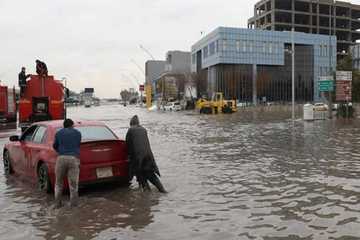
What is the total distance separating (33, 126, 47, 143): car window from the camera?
985 centimetres

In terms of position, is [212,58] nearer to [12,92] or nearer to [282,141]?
[12,92]

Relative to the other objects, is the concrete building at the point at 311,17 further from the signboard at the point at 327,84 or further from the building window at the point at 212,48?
the signboard at the point at 327,84

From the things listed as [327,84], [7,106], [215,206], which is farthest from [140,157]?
[327,84]

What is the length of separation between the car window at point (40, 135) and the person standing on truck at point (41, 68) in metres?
12.8

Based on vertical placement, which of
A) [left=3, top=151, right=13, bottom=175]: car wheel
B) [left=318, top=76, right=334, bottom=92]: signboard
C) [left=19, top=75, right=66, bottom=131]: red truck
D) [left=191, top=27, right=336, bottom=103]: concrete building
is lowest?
[left=3, top=151, right=13, bottom=175]: car wheel

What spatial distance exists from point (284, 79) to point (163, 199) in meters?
106

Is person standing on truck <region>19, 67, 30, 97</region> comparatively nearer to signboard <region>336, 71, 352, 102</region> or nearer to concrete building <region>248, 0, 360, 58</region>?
signboard <region>336, 71, 352, 102</region>

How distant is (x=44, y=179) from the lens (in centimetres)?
941

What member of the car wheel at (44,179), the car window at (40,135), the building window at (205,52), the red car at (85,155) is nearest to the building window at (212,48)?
the building window at (205,52)

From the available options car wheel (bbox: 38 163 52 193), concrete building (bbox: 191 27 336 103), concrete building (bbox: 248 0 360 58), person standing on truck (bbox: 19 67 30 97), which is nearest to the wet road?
car wheel (bbox: 38 163 52 193)

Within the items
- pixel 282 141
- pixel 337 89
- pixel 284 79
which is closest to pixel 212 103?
pixel 337 89

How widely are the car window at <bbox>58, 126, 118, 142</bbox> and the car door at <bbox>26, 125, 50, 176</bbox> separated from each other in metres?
0.75

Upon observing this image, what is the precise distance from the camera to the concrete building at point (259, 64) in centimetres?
10381

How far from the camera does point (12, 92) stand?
32.6 metres
